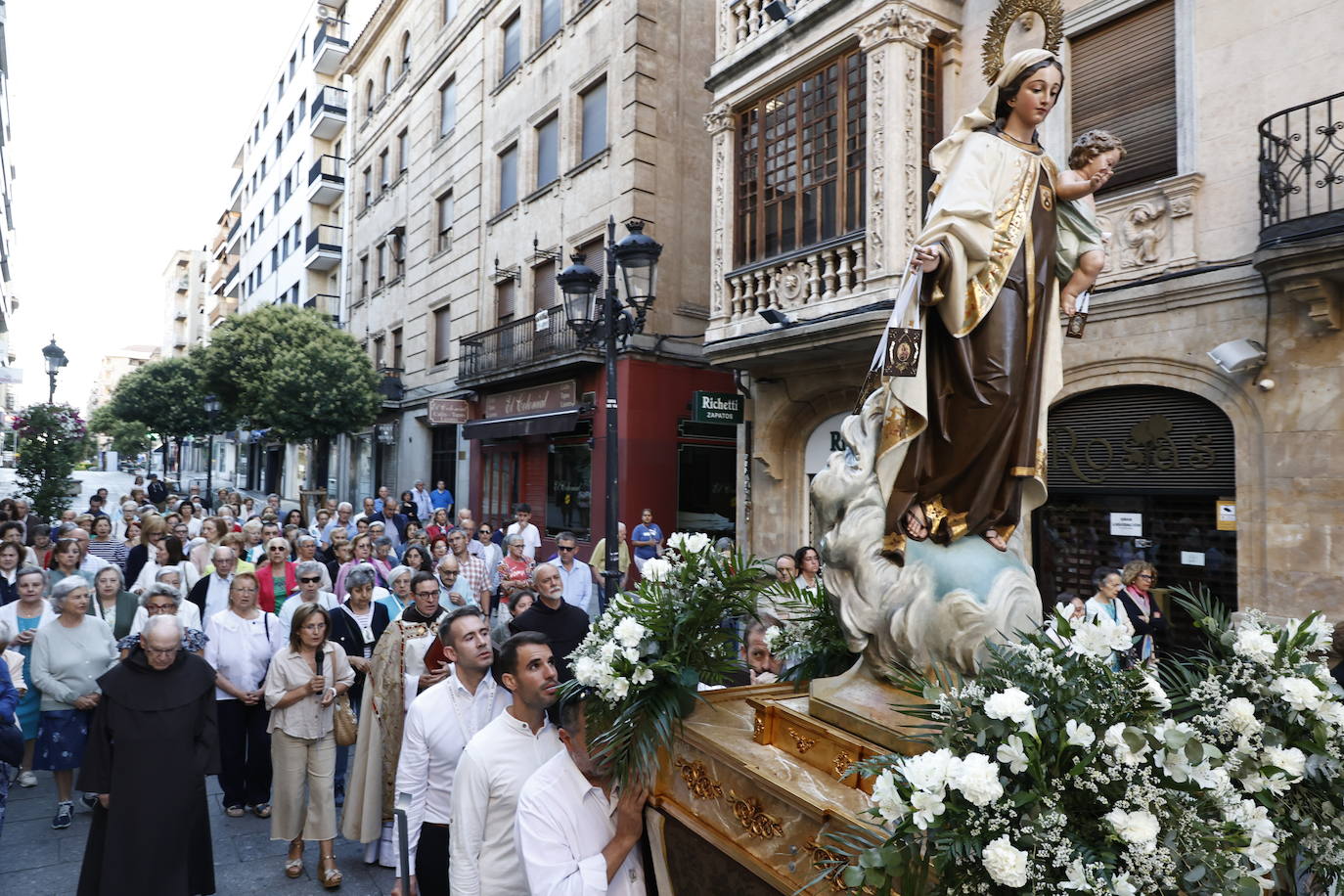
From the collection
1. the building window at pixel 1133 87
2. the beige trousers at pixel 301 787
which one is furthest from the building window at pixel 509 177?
the beige trousers at pixel 301 787

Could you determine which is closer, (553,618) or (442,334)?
(553,618)

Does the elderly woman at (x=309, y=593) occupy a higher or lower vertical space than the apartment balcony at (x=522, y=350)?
lower

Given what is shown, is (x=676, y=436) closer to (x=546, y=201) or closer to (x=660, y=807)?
(x=546, y=201)

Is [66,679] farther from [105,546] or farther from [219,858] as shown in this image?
[105,546]

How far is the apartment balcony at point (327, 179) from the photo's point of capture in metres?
32.6

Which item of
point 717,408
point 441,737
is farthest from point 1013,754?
point 717,408

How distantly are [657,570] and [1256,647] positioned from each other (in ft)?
6.24

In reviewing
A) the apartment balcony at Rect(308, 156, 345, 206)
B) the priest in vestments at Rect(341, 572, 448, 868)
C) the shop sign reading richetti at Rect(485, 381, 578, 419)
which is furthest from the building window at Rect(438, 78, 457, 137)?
the priest in vestments at Rect(341, 572, 448, 868)

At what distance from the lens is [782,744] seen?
293 cm

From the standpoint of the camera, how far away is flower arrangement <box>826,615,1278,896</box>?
178 cm

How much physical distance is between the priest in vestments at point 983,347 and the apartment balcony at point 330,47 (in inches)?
1410

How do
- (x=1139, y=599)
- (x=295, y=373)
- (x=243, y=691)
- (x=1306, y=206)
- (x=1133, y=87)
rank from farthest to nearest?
(x=295, y=373), (x=1133, y=87), (x=1306, y=206), (x=1139, y=599), (x=243, y=691)

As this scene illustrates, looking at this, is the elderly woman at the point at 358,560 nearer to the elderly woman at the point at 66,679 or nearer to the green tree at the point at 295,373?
the elderly woman at the point at 66,679

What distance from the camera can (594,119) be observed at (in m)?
17.4
